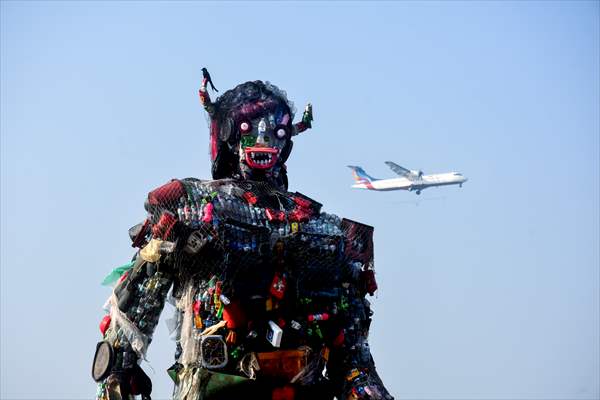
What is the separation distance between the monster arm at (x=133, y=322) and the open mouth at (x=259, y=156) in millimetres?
1330

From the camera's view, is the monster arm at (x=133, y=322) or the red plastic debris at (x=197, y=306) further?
the red plastic debris at (x=197, y=306)

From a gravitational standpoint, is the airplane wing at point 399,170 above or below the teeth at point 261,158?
above

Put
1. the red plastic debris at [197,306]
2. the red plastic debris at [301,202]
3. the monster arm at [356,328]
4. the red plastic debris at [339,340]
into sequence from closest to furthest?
the red plastic debris at [197,306]
the monster arm at [356,328]
the red plastic debris at [339,340]
the red plastic debris at [301,202]

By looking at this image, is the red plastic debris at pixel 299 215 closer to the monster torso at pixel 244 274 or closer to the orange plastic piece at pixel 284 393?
the monster torso at pixel 244 274

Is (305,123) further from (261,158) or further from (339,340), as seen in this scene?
(339,340)

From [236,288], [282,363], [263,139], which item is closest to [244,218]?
[236,288]

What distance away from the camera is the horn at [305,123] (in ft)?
28.2

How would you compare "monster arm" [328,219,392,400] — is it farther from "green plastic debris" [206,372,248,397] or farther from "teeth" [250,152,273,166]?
"green plastic debris" [206,372,248,397]

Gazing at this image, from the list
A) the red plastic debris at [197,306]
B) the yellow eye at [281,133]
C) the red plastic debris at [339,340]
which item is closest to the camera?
the red plastic debris at [197,306]

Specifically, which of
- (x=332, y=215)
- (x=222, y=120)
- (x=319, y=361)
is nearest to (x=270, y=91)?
(x=222, y=120)

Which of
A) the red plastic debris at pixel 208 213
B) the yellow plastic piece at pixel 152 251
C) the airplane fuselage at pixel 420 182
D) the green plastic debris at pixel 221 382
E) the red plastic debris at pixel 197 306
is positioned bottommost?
the green plastic debris at pixel 221 382

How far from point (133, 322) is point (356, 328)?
1.96 meters

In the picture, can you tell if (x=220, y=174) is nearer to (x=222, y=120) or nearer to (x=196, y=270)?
(x=222, y=120)

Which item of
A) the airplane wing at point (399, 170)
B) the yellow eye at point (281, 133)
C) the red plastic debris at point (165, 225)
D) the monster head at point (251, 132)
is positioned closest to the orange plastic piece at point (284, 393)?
the red plastic debris at point (165, 225)
